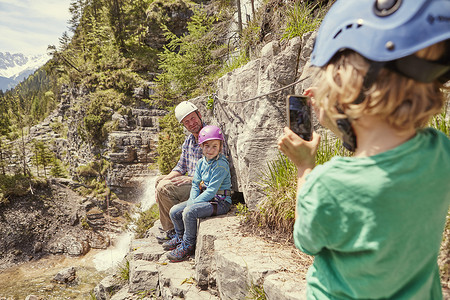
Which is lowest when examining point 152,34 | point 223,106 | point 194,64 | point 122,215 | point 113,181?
point 122,215

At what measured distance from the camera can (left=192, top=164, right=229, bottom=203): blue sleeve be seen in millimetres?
4047

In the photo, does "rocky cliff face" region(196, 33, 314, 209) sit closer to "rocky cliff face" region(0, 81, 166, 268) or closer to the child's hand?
the child's hand

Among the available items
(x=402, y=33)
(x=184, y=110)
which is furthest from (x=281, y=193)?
(x=402, y=33)

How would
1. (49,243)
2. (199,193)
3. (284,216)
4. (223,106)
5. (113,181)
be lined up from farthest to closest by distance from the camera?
(113,181) < (49,243) < (223,106) < (199,193) < (284,216)

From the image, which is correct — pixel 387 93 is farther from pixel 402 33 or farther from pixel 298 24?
pixel 298 24

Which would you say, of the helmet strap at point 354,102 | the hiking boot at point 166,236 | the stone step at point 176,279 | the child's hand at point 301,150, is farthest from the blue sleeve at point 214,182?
the helmet strap at point 354,102

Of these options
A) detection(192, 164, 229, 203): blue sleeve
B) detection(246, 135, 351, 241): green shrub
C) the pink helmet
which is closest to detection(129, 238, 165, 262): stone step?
detection(192, 164, 229, 203): blue sleeve

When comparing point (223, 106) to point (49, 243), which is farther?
point (49, 243)

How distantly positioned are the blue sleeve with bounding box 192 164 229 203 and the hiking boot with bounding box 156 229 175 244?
1465mm

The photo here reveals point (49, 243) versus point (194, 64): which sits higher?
point (194, 64)

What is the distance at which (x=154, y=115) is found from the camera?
52.0ft

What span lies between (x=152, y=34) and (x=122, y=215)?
45.8ft

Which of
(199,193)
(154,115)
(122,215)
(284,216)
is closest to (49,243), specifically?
(122,215)

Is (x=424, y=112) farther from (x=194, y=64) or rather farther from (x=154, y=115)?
(x=154, y=115)
